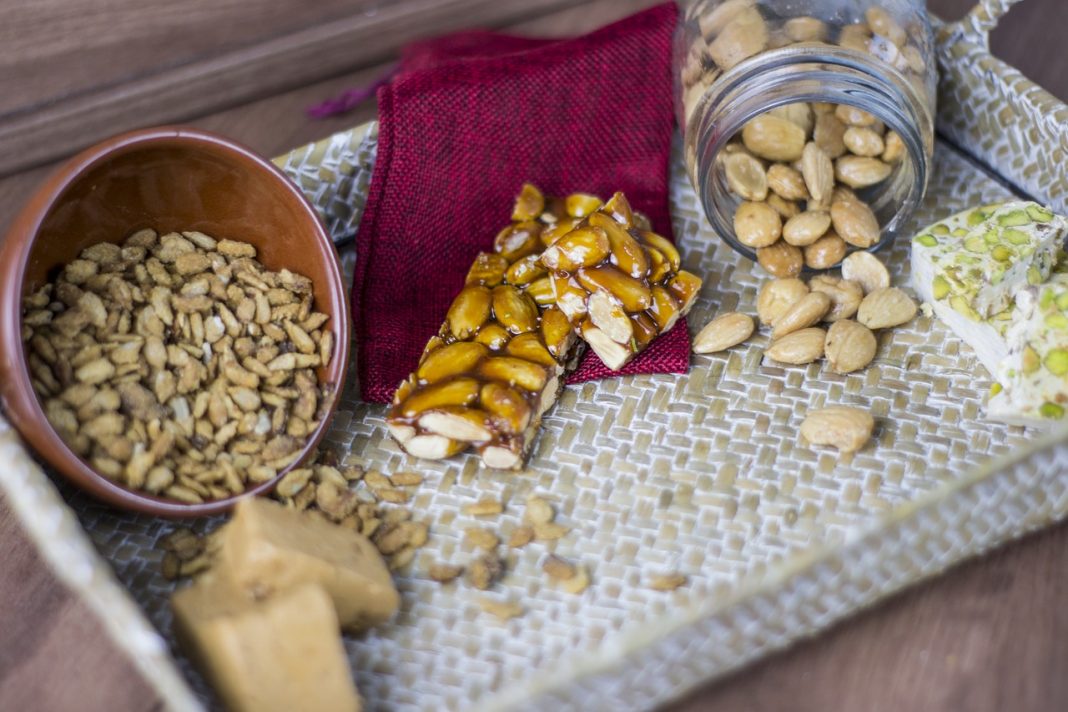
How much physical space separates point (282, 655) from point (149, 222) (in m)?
0.37

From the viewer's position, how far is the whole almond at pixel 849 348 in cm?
85

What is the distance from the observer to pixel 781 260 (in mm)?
910

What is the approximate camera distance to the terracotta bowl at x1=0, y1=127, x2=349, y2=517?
2.28 ft

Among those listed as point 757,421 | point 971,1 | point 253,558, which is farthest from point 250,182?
point 971,1

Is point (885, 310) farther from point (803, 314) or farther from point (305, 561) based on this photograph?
point (305, 561)

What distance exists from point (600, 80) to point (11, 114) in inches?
22.3

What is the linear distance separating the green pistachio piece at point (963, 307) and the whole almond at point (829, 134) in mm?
167

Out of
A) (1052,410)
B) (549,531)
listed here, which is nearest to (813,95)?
(1052,410)

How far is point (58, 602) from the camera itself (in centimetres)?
77

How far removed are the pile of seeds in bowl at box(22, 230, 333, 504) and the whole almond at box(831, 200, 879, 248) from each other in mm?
429

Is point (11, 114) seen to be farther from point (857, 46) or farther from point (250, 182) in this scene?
point (857, 46)

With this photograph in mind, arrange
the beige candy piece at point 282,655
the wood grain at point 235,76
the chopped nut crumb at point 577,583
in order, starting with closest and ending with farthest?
the beige candy piece at point 282,655, the chopped nut crumb at point 577,583, the wood grain at point 235,76

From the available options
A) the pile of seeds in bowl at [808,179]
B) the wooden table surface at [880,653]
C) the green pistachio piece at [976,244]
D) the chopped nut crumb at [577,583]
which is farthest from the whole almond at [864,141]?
the chopped nut crumb at [577,583]

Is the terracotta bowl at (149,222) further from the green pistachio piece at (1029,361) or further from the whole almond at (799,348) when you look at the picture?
the green pistachio piece at (1029,361)
